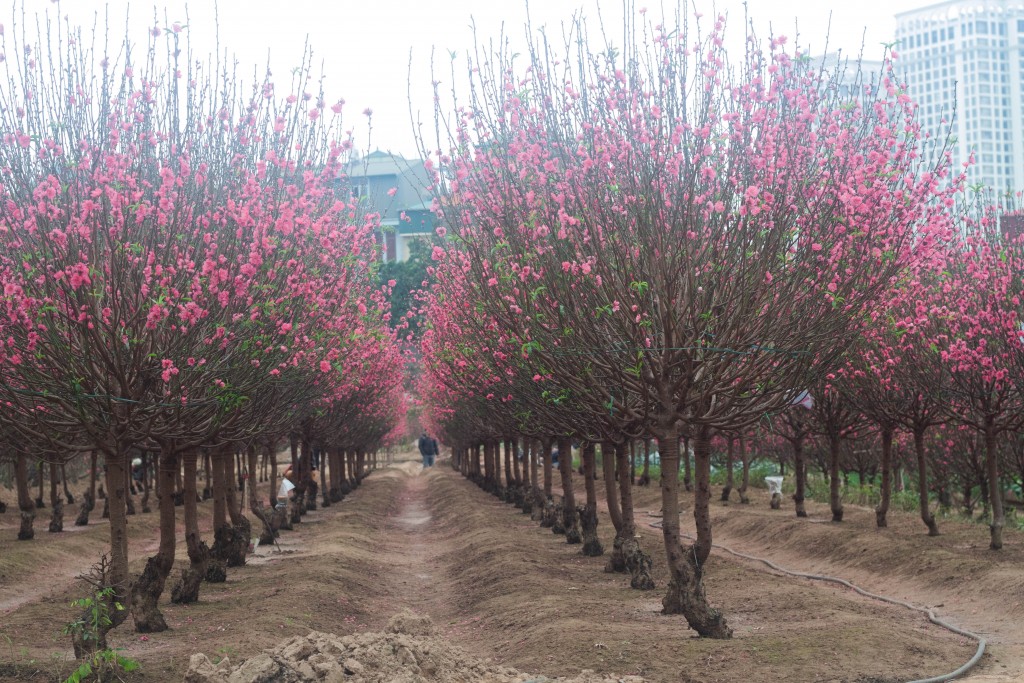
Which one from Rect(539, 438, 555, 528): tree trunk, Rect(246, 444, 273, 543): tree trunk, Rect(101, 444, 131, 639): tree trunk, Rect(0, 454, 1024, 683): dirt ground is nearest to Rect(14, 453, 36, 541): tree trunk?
Rect(0, 454, 1024, 683): dirt ground

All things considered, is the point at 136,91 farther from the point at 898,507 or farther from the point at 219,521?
the point at 898,507

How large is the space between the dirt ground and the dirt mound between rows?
95 cm

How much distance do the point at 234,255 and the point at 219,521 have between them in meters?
9.57

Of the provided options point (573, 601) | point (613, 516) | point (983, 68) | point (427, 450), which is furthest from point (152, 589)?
point (983, 68)

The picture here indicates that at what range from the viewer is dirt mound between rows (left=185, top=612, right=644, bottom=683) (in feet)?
30.2

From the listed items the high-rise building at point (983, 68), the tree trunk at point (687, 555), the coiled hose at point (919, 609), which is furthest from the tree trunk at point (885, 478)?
the high-rise building at point (983, 68)

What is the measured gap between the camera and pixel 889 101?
12234mm

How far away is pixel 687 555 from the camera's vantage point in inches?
535

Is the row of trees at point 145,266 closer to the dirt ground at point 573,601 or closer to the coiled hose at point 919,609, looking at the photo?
the dirt ground at point 573,601

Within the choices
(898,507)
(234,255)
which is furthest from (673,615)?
(898,507)

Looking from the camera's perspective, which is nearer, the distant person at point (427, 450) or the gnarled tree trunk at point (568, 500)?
the gnarled tree trunk at point (568, 500)

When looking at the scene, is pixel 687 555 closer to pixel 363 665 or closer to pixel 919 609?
pixel 919 609

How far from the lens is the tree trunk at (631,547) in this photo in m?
17.3

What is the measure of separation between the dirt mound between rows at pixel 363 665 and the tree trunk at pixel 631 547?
6886 millimetres
